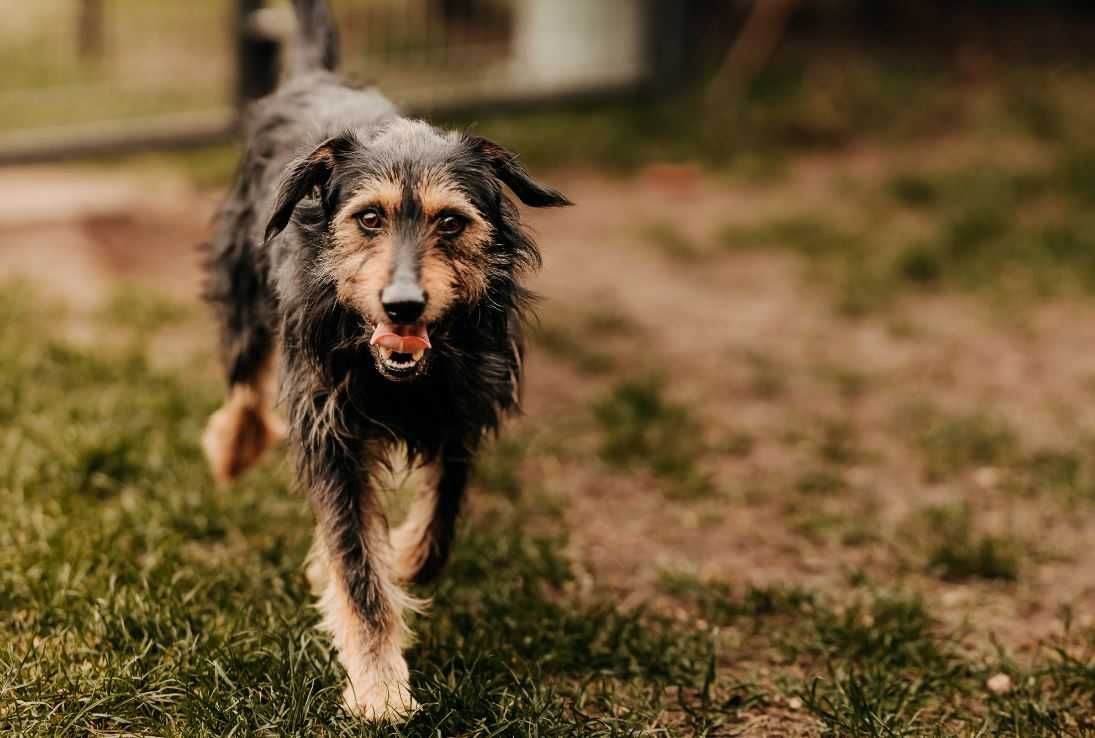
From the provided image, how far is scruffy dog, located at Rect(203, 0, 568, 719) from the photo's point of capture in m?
2.89

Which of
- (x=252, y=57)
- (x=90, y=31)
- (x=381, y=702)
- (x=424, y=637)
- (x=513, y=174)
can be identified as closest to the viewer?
(x=381, y=702)

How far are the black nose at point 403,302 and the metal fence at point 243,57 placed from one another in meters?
4.74

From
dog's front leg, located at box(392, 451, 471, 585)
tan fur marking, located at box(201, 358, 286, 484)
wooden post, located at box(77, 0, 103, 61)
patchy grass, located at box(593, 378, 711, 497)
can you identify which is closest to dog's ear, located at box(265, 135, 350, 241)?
dog's front leg, located at box(392, 451, 471, 585)

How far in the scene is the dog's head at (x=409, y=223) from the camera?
282 centimetres

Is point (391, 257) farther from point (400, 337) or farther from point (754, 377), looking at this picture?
point (754, 377)

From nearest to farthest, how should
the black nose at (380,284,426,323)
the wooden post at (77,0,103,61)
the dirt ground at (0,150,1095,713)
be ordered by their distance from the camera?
the black nose at (380,284,426,323), the dirt ground at (0,150,1095,713), the wooden post at (77,0,103,61)

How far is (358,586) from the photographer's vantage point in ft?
10.5

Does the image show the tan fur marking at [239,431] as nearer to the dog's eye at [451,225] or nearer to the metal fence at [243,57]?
the dog's eye at [451,225]

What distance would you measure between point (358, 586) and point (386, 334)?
2.37 feet

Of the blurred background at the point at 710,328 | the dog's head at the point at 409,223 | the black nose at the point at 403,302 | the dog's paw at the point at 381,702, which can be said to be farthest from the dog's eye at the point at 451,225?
the blurred background at the point at 710,328

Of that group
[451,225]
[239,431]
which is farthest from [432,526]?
[239,431]

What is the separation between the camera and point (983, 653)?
3.62 m

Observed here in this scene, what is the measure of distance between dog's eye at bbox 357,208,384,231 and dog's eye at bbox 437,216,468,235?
13cm

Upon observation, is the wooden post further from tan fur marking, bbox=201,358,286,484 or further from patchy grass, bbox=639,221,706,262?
tan fur marking, bbox=201,358,286,484
